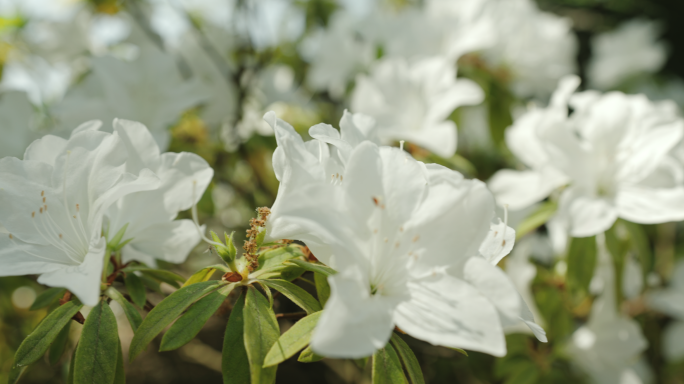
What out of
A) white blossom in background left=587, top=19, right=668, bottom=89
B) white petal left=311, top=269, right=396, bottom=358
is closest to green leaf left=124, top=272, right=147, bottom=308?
white petal left=311, top=269, right=396, bottom=358

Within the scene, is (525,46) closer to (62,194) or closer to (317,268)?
(317,268)

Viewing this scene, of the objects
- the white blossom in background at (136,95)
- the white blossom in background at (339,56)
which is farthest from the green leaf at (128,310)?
the white blossom in background at (339,56)

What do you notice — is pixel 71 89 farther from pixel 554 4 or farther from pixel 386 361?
pixel 554 4

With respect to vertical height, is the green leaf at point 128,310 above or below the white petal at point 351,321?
below

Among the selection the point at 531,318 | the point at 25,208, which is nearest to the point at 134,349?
the point at 25,208

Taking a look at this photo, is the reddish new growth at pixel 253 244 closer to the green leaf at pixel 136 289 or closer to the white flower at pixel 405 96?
the green leaf at pixel 136 289
